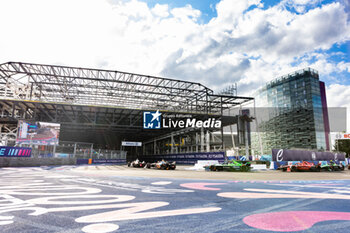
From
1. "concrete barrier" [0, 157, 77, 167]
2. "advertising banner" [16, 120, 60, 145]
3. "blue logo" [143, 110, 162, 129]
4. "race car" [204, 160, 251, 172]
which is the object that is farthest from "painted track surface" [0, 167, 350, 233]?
"blue logo" [143, 110, 162, 129]

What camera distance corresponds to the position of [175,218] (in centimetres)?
358

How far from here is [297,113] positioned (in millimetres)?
80375

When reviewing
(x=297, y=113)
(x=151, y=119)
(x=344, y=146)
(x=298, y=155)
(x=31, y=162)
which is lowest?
(x=31, y=162)

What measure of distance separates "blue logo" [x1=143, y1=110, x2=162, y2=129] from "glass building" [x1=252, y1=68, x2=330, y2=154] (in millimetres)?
→ 63326

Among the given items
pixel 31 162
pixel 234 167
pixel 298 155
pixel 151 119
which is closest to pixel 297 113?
pixel 298 155

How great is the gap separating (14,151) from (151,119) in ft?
75.3

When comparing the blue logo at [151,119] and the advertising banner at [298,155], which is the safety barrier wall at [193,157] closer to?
the advertising banner at [298,155]

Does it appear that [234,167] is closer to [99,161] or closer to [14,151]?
[14,151]

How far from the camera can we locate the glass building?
7534 cm

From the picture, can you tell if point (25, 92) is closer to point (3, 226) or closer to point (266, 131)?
point (3, 226)

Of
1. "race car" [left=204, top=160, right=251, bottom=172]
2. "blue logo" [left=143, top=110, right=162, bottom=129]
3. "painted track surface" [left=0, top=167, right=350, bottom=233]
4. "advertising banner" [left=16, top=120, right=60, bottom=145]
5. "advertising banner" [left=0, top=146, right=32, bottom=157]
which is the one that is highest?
"blue logo" [left=143, top=110, right=162, bottom=129]

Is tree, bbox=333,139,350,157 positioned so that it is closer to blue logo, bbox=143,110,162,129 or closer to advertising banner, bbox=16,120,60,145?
blue logo, bbox=143,110,162,129

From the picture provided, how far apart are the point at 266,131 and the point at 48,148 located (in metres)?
93.7

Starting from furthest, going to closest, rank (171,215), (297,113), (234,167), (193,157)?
(297,113) → (193,157) → (234,167) → (171,215)
